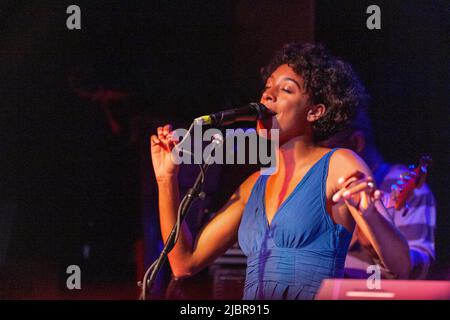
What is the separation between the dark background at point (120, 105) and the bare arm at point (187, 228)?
711 mm

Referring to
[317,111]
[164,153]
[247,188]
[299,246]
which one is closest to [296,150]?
[317,111]

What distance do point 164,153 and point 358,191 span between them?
83cm

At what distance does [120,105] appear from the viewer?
10.6 ft

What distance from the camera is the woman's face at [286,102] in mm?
2240

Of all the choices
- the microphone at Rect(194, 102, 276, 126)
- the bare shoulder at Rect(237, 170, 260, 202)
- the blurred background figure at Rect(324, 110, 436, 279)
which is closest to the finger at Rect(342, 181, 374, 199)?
the microphone at Rect(194, 102, 276, 126)

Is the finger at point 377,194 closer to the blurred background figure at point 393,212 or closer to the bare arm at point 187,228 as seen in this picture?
the bare arm at point 187,228

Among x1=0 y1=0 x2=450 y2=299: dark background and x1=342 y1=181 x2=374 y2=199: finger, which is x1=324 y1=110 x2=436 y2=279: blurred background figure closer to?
x1=0 y1=0 x2=450 y2=299: dark background

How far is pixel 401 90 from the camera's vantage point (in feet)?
9.93

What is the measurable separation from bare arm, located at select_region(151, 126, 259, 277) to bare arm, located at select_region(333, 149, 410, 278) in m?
0.55

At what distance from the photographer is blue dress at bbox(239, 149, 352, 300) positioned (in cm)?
212

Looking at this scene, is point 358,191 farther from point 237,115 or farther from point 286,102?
point 286,102
